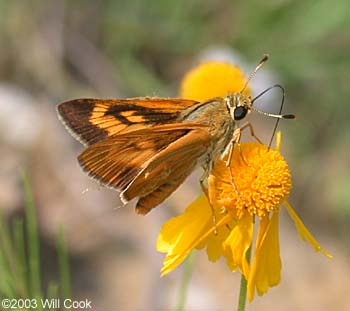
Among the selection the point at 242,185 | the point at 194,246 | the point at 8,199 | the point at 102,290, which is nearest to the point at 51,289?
the point at 194,246

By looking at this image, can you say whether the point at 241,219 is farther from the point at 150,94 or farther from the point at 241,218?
the point at 150,94

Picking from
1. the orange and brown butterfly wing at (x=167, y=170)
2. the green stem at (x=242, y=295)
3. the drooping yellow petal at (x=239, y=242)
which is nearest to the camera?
the green stem at (x=242, y=295)

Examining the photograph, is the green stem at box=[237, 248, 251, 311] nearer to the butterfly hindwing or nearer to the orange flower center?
the orange flower center

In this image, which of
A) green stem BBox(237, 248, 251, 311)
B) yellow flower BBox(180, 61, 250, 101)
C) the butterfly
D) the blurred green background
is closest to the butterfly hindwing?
the butterfly

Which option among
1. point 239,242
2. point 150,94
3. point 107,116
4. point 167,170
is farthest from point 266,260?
point 150,94

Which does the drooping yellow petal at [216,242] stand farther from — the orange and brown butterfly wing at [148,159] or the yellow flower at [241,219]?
the orange and brown butterfly wing at [148,159]

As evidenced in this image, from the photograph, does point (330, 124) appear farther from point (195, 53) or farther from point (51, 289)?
point (51, 289)

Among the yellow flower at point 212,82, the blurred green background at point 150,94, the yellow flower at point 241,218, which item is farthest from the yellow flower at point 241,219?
the blurred green background at point 150,94
